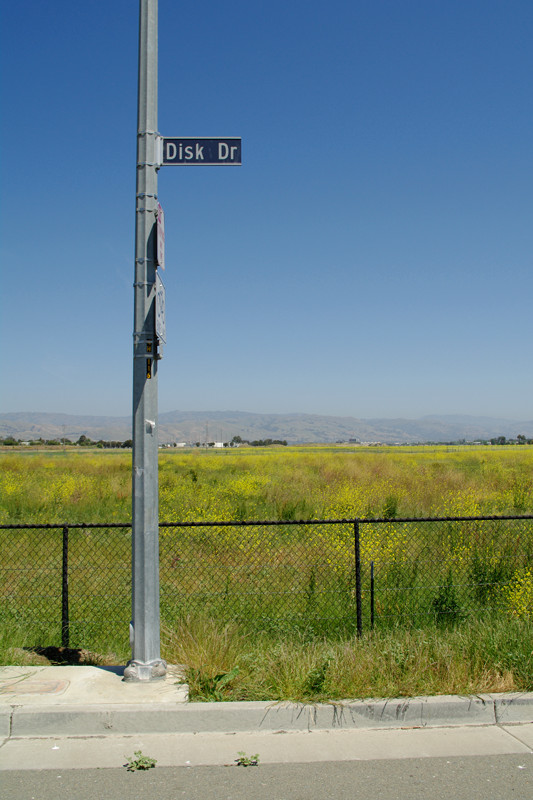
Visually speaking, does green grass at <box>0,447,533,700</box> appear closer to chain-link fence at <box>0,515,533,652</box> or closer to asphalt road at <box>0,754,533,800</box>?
chain-link fence at <box>0,515,533,652</box>

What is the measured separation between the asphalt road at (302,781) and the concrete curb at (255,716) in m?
0.54

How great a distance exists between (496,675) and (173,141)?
5152 mm

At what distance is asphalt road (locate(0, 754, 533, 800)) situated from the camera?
363 centimetres

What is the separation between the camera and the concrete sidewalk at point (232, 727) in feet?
13.7

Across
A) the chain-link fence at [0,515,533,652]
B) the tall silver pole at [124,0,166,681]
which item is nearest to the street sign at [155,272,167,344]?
the tall silver pole at [124,0,166,681]

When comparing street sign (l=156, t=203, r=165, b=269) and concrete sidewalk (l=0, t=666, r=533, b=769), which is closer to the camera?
concrete sidewalk (l=0, t=666, r=533, b=769)

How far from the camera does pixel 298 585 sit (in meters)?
8.98

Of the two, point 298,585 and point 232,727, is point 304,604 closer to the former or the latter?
point 298,585

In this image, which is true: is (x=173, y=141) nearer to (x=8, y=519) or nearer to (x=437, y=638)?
(x=437, y=638)

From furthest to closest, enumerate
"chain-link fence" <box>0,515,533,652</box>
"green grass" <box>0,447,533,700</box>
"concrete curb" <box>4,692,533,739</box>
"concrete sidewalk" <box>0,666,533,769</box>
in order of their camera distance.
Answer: "chain-link fence" <box>0,515,533,652</box> → "green grass" <box>0,447,533,700</box> → "concrete curb" <box>4,692,533,739</box> → "concrete sidewalk" <box>0,666,533,769</box>

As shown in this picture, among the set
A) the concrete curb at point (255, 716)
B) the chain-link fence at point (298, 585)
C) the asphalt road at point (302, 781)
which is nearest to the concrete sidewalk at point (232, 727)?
the concrete curb at point (255, 716)

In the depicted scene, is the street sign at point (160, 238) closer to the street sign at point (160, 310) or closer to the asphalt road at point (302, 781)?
the street sign at point (160, 310)

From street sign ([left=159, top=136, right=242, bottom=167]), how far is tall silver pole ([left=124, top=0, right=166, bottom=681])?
0.13m

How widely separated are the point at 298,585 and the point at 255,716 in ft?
14.6
